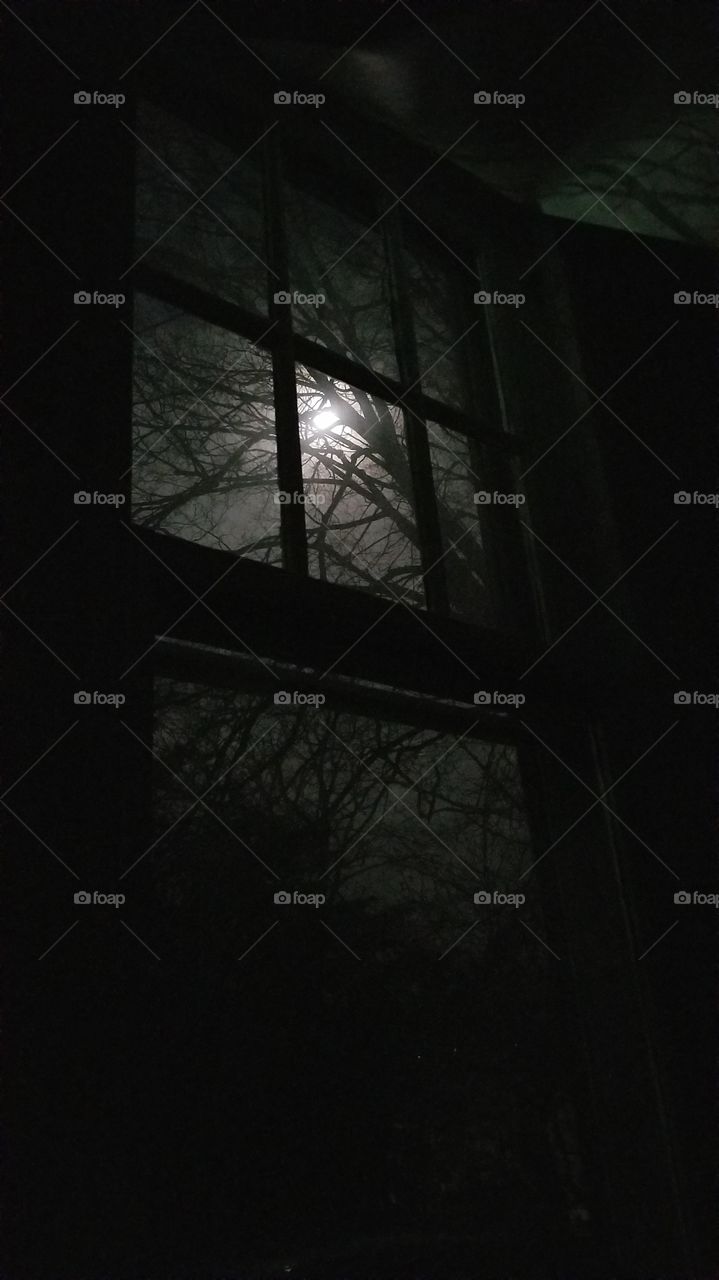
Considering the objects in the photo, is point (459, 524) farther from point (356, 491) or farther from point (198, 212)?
point (198, 212)

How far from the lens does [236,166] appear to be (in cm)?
166

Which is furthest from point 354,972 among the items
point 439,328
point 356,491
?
point 439,328

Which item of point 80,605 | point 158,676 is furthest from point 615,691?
point 80,605

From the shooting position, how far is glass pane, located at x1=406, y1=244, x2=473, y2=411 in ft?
5.71

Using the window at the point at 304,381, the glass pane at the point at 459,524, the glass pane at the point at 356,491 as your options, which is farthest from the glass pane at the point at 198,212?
the glass pane at the point at 459,524

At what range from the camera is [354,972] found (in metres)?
1.38

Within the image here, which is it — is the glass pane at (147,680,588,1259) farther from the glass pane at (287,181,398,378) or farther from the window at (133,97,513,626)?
the glass pane at (287,181,398,378)

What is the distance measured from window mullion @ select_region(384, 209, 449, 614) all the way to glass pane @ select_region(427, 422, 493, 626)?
1 centimetres

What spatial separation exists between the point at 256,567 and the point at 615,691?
619 millimetres

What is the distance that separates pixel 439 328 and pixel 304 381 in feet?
1.03

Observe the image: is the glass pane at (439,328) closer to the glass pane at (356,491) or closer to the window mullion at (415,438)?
the window mullion at (415,438)

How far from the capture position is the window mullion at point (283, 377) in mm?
1507

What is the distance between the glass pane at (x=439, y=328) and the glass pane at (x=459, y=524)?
0.29ft

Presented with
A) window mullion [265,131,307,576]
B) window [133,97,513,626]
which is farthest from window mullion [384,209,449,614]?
window mullion [265,131,307,576]
